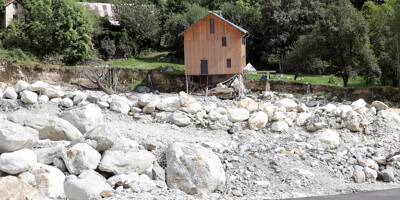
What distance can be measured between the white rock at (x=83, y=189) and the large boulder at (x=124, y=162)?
1.30 meters

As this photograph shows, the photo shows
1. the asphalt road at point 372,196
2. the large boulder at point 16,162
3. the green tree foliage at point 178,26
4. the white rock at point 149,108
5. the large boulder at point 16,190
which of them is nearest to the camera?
the large boulder at point 16,190

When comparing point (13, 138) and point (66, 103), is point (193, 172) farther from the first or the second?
point (66, 103)

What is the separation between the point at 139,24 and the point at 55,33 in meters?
12.0

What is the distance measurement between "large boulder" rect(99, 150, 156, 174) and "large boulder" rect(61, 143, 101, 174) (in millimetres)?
271

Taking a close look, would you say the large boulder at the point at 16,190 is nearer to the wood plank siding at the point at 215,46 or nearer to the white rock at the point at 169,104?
the white rock at the point at 169,104

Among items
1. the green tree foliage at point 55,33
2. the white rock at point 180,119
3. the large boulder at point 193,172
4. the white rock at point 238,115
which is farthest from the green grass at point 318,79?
the large boulder at point 193,172

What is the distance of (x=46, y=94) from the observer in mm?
27562

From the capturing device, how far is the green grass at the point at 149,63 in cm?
4828

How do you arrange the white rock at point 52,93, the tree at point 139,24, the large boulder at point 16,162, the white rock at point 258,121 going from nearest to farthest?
the large boulder at point 16,162, the white rock at point 258,121, the white rock at point 52,93, the tree at point 139,24

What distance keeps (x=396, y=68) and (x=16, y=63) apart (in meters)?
30.4

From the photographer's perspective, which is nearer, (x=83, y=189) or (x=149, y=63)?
(x=83, y=189)

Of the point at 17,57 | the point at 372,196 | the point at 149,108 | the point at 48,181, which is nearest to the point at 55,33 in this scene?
the point at 17,57

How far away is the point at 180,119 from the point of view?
24531 millimetres

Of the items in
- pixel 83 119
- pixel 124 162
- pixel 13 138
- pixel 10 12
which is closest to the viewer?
pixel 13 138
